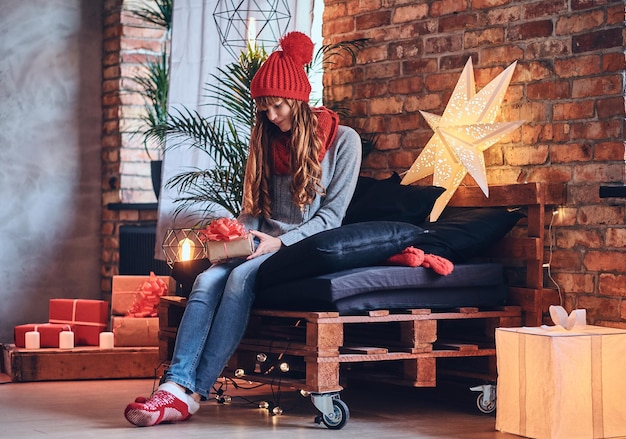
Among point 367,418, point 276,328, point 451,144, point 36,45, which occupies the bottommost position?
point 367,418

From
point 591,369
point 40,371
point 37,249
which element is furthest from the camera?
point 37,249

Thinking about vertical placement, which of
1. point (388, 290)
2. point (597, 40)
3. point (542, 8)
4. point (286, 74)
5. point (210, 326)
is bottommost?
point (210, 326)

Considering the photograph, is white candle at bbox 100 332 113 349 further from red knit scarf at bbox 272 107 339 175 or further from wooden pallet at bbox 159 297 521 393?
red knit scarf at bbox 272 107 339 175

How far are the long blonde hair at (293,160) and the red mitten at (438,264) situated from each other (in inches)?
18.7

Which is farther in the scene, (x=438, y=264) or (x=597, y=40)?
(x=597, y=40)

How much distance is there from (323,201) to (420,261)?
48cm

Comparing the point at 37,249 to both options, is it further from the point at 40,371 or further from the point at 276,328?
the point at 276,328

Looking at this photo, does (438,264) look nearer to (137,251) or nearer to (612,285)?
(612,285)

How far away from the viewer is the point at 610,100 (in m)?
3.82

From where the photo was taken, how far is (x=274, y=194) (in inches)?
160

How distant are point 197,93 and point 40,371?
146cm

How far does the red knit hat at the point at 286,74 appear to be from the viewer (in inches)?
154

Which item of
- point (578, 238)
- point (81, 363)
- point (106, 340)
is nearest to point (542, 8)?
point (578, 238)

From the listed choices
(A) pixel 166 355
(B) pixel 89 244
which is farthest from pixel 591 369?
(B) pixel 89 244
